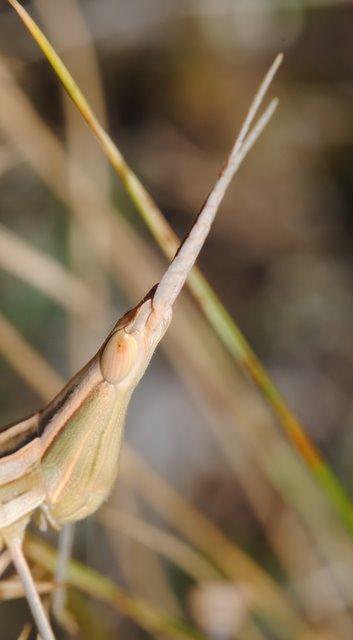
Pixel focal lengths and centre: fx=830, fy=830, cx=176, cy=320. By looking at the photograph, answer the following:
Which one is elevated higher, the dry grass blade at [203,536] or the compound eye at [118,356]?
the compound eye at [118,356]

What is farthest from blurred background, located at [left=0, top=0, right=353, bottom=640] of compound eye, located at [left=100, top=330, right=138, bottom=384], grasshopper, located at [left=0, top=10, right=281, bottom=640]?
compound eye, located at [left=100, top=330, right=138, bottom=384]

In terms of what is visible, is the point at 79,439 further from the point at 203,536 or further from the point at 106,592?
the point at 203,536

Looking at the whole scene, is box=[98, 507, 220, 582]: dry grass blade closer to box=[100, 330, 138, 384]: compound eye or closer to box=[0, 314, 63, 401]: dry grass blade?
box=[0, 314, 63, 401]: dry grass blade

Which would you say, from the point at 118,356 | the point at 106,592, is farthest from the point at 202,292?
the point at 106,592

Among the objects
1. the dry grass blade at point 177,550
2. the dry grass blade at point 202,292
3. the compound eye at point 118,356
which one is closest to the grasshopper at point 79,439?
the compound eye at point 118,356

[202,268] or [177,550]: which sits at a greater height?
[202,268]

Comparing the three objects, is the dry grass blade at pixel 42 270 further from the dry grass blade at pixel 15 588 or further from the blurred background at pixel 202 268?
the dry grass blade at pixel 15 588
